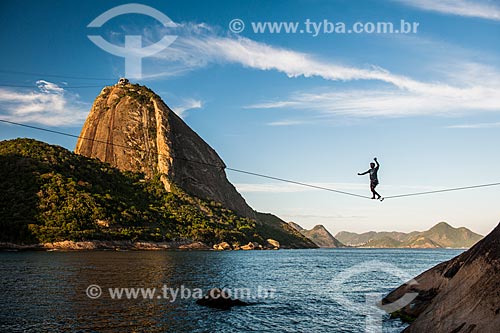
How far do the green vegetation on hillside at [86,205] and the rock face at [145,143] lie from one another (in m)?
7.51

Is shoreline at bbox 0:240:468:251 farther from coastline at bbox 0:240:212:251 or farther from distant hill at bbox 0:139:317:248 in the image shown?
distant hill at bbox 0:139:317:248

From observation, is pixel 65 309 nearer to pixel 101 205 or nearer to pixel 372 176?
pixel 372 176

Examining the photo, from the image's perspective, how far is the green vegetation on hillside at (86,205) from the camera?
10193cm

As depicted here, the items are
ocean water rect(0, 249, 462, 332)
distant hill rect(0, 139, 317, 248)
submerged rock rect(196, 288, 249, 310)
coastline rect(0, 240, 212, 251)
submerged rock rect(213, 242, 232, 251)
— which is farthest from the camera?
submerged rock rect(213, 242, 232, 251)

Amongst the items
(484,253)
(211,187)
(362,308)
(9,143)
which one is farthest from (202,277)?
(211,187)

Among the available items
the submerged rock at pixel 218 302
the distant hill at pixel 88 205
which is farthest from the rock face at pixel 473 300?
the distant hill at pixel 88 205

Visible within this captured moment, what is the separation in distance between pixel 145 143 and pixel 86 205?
6772cm

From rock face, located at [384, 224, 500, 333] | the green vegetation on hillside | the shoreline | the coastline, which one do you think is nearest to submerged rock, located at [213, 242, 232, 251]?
the green vegetation on hillside

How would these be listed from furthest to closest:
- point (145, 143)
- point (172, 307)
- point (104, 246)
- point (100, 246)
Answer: point (145, 143) → point (104, 246) → point (100, 246) → point (172, 307)

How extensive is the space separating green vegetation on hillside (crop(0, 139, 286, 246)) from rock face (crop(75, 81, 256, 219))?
7513 millimetres

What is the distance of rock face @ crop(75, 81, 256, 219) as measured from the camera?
572ft

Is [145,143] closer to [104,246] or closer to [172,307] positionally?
[104,246]

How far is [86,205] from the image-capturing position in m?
116

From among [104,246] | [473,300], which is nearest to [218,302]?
[473,300]
